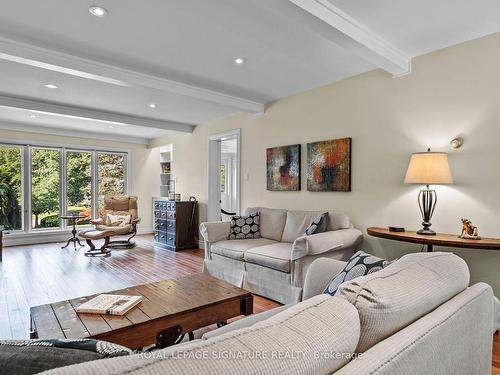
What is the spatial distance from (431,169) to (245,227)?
229cm

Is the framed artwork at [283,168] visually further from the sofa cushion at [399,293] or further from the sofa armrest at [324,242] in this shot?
the sofa cushion at [399,293]

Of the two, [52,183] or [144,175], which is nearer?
[52,183]

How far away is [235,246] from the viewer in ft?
11.6

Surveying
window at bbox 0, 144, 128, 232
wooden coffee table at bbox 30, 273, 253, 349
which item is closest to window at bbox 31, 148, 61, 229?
window at bbox 0, 144, 128, 232

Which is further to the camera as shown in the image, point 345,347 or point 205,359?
point 345,347

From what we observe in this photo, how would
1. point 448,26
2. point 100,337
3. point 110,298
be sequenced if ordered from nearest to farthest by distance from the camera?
point 100,337
point 110,298
point 448,26

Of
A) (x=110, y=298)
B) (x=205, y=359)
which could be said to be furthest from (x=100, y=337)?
(x=205, y=359)

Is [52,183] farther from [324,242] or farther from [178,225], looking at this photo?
[324,242]

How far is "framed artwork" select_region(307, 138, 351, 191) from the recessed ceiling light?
265 cm

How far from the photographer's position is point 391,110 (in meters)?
3.22

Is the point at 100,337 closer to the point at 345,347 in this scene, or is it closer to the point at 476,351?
the point at 345,347

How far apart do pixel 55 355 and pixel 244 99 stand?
4.18 meters

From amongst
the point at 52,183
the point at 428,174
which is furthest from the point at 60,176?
the point at 428,174

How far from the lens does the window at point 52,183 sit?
20.1ft
